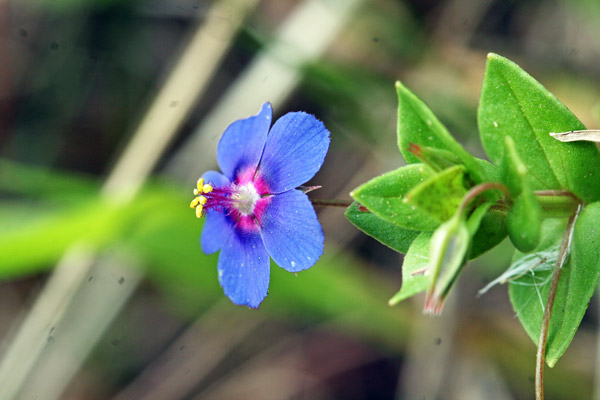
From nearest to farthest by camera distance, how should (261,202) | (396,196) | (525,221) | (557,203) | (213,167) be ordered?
(525,221)
(396,196)
(557,203)
(261,202)
(213,167)

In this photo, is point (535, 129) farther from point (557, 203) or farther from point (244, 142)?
point (244, 142)

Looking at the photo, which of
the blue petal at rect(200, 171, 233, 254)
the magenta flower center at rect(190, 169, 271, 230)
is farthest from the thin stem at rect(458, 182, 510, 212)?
the blue petal at rect(200, 171, 233, 254)

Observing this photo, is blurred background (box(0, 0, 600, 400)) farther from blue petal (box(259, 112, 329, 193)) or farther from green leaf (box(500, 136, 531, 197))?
green leaf (box(500, 136, 531, 197))

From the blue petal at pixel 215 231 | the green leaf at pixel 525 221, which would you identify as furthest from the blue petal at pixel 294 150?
the green leaf at pixel 525 221

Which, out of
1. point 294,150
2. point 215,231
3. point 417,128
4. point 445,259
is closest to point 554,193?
point 417,128

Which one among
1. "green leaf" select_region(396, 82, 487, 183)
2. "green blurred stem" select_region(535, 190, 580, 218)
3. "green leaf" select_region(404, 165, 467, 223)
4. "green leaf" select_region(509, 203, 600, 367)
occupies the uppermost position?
"green leaf" select_region(396, 82, 487, 183)

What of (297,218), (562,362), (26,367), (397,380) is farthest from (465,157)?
(26,367)
